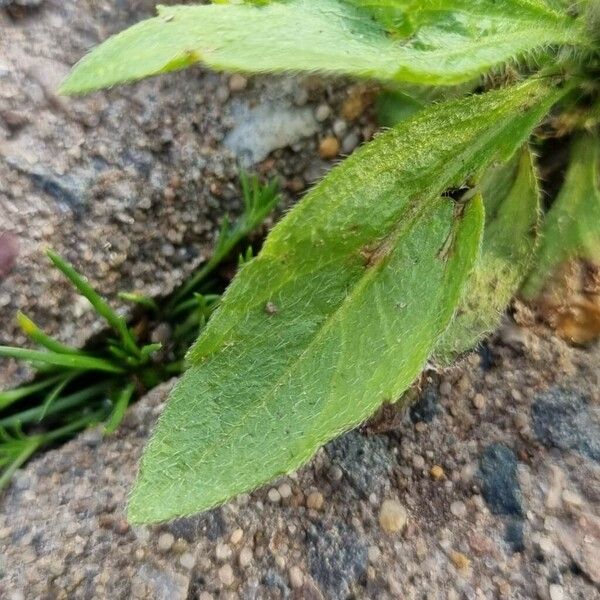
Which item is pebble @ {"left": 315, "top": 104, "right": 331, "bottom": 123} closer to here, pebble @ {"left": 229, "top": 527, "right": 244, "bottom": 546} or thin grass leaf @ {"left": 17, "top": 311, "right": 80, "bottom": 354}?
thin grass leaf @ {"left": 17, "top": 311, "right": 80, "bottom": 354}

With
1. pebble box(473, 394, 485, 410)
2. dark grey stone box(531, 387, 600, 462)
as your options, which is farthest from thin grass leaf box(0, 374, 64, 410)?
dark grey stone box(531, 387, 600, 462)

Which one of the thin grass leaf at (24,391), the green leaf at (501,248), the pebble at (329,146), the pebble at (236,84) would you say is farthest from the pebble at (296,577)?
the pebble at (236,84)

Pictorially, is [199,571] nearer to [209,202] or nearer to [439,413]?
[439,413]

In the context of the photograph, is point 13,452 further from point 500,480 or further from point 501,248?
point 501,248

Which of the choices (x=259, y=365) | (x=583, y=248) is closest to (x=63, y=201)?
(x=259, y=365)

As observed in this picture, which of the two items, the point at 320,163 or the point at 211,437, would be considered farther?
the point at 320,163

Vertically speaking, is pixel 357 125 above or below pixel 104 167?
below

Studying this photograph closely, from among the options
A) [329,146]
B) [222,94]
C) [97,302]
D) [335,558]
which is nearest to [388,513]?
[335,558]
